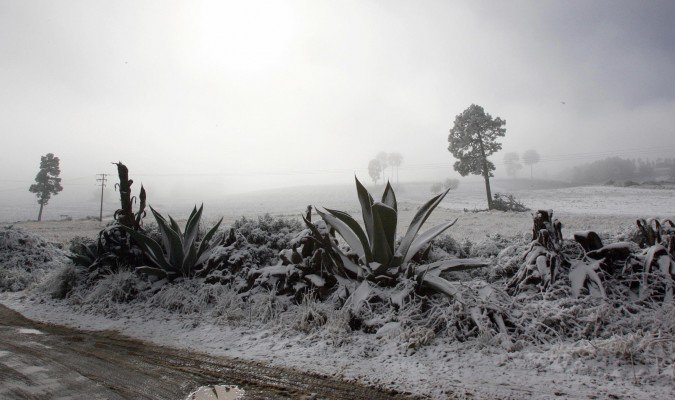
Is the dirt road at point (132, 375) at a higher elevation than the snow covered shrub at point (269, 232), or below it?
below

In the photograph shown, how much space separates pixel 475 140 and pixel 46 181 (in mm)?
59114

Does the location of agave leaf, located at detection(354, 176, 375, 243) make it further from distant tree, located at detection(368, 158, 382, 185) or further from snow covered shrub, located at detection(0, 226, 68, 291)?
distant tree, located at detection(368, 158, 382, 185)

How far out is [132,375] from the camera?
2375mm

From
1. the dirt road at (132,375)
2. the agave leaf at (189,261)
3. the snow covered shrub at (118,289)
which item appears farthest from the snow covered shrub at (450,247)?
the snow covered shrub at (118,289)

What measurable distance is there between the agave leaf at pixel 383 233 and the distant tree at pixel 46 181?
6132 centimetres

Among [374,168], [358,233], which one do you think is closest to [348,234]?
[358,233]

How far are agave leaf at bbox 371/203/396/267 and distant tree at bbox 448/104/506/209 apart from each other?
1232 inches

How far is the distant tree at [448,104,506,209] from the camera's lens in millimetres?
32281

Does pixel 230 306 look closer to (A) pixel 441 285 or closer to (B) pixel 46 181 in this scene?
(A) pixel 441 285

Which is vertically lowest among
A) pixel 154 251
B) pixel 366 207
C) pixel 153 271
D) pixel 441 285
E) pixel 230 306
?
pixel 230 306

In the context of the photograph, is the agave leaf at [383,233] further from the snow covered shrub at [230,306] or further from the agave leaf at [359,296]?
the snow covered shrub at [230,306]

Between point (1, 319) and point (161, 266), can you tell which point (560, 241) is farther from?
point (1, 319)

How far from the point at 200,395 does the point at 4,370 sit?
5.31 ft

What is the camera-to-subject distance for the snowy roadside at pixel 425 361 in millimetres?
1933
